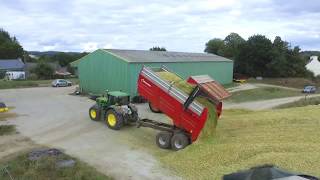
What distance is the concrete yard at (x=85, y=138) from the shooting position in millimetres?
15773

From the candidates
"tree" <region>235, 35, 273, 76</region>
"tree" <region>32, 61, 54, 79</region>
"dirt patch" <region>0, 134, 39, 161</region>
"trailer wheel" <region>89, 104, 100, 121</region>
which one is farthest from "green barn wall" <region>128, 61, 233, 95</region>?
"tree" <region>32, 61, 54, 79</region>

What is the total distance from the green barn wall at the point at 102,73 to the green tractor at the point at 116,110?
1311 centimetres

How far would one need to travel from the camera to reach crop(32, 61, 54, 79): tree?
7650 centimetres

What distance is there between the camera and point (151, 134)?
847 inches

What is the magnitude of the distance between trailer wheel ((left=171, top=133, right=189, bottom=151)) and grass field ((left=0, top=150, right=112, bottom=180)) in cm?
406

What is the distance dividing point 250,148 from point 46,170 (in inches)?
283

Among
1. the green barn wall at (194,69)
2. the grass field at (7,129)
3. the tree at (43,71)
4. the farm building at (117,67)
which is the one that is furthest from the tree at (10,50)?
the grass field at (7,129)

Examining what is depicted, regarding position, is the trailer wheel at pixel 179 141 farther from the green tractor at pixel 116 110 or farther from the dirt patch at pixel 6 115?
the dirt patch at pixel 6 115

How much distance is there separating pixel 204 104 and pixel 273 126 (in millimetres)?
3312

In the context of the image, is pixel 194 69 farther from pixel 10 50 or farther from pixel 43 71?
pixel 10 50

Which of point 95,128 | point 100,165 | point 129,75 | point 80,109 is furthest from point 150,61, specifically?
point 100,165

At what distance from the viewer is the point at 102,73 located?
40.4 metres

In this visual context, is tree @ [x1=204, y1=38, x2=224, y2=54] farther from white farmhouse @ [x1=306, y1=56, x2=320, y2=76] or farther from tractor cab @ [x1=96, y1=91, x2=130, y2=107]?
tractor cab @ [x1=96, y1=91, x2=130, y2=107]

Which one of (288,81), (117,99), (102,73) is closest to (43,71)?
(102,73)
